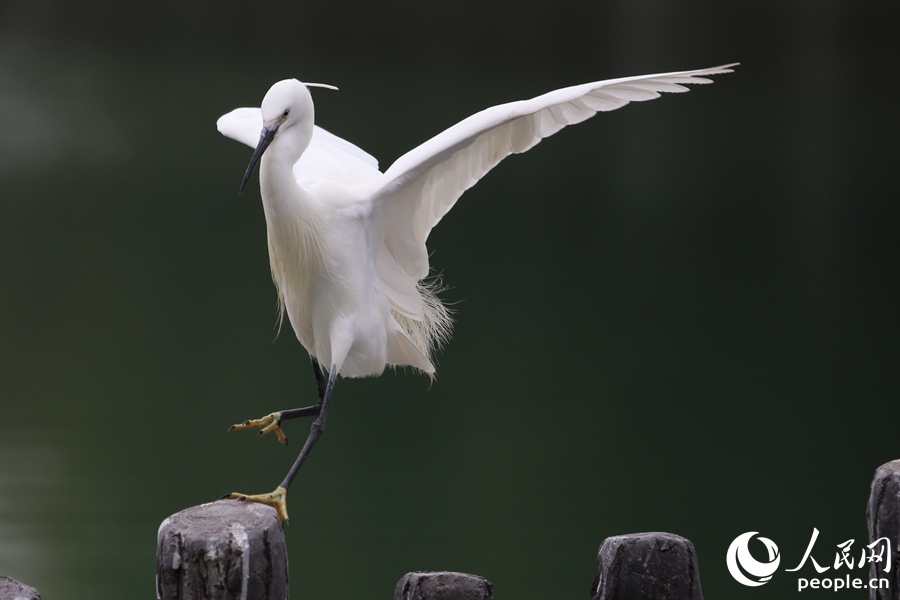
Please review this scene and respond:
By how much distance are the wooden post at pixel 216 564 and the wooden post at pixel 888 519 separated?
2.39 ft

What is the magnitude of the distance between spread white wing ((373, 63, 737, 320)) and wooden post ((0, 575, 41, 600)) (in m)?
0.99

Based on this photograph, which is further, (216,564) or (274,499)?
(274,499)

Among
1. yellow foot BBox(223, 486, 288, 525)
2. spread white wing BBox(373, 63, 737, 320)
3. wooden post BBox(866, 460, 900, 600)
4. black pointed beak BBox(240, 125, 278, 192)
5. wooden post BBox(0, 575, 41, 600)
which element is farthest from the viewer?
spread white wing BBox(373, 63, 737, 320)

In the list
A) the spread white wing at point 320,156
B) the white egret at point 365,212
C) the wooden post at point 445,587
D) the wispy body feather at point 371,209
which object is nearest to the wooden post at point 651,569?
the wooden post at point 445,587

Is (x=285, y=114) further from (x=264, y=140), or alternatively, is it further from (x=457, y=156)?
(x=457, y=156)

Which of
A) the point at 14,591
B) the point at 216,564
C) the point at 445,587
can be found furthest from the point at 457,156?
the point at 14,591

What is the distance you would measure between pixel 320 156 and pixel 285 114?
422 millimetres

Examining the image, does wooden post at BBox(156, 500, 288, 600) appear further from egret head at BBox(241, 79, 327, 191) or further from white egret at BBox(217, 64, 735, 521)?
egret head at BBox(241, 79, 327, 191)

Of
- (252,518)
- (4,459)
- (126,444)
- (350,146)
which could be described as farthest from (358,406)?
(252,518)

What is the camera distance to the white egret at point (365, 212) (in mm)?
1822

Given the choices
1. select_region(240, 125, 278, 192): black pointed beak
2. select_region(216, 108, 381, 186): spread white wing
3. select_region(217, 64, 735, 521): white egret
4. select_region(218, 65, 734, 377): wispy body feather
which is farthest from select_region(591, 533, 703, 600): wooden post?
select_region(216, 108, 381, 186): spread white wing

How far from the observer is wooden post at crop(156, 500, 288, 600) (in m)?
1.18

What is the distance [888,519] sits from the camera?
50.2 inches

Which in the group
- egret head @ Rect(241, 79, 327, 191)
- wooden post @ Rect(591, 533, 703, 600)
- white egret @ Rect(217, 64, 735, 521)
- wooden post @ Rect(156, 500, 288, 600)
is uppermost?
egret head @ Rect(241, 79, 327, 191)
